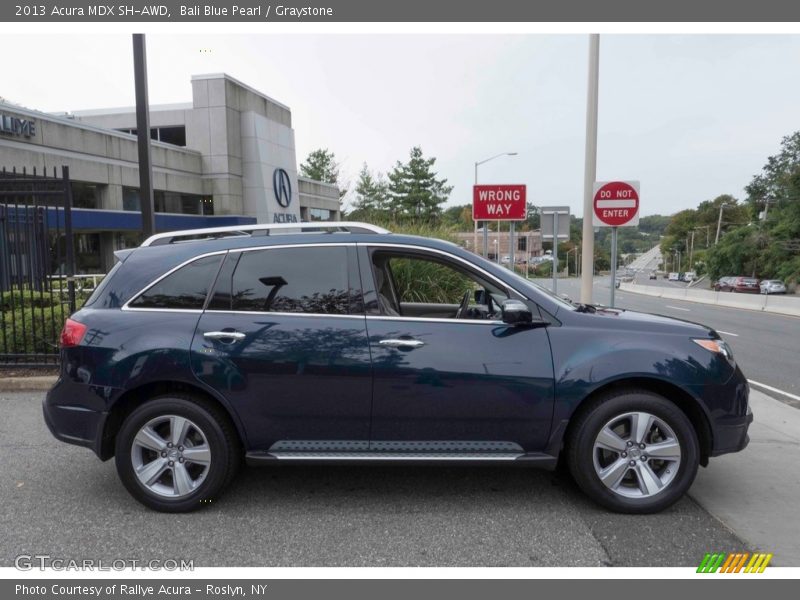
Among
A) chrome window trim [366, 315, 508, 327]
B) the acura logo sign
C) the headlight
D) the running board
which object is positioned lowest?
the running board

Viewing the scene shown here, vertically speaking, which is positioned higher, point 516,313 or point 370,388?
point 516,313

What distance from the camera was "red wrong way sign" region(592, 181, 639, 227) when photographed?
8570mm

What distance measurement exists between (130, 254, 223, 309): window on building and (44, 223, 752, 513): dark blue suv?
0.05 feet

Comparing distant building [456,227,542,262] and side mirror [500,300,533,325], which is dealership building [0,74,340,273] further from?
side mirror [500,300,533,325]

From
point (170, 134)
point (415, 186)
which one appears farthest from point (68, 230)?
point (415, 186)

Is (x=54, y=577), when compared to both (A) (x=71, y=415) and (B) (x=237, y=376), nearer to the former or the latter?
(A) (x=71, y=415)

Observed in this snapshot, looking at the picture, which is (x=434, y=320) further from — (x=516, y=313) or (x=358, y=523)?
(x=358, y=523)

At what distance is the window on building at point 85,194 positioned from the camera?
2278 cm

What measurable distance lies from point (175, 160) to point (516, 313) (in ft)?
84.9

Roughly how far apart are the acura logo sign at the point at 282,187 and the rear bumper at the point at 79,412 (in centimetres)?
2672

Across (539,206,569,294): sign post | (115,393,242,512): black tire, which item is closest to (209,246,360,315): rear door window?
(115,393,242,512): black tire

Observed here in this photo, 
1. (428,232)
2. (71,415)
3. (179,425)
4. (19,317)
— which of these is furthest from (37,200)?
(428,232)

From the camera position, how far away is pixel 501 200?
1171 centimetres

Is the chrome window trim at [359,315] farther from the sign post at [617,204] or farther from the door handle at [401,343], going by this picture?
the sign post at [617,204]
